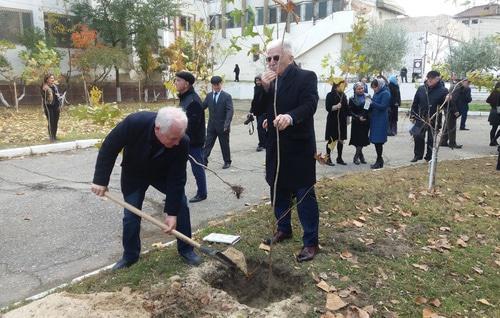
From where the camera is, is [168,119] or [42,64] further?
[42,64]

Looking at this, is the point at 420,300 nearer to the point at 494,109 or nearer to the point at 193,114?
the point at 193,114

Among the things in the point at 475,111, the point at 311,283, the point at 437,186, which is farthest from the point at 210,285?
the point at 475,111

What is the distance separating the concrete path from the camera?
4078mm

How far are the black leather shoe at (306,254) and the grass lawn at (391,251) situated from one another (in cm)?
6

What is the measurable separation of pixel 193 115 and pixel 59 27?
21.4 m

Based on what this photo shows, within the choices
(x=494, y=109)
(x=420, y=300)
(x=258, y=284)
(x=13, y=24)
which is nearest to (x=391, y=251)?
(x=420, y=300)

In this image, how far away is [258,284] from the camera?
380 centimetres

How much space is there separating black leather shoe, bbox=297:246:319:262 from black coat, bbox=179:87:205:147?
8.16 ft

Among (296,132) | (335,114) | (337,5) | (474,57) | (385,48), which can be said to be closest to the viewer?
(296,132)

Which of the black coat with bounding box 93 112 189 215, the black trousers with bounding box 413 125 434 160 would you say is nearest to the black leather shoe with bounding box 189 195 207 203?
the black coat with bounding box 93 112 189 215

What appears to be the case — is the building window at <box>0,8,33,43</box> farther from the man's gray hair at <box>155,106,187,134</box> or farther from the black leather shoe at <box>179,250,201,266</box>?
the man's gray hair at <box>155,106,187,134</box>

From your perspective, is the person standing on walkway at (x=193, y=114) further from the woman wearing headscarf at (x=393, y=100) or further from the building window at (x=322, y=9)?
the building window at (x=322, y=9)

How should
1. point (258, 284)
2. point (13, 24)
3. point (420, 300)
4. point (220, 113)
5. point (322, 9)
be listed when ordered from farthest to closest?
point (322, 9)
point (13, 24)
point (220, 113)
point (258, 284)
point (420, 300)

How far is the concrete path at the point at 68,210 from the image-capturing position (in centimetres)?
408
